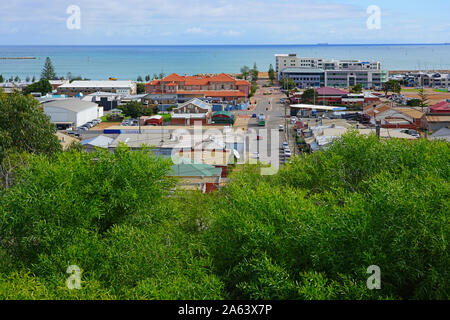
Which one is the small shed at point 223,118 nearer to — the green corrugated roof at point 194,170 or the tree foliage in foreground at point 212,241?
the green corrugated roof at point 194,170

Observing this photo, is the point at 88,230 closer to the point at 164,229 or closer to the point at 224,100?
the point at 164,229

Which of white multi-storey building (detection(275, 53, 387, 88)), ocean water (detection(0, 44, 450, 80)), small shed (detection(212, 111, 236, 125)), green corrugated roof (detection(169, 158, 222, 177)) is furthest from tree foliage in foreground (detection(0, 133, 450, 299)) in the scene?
ocean water (detection(0, 44, 450, 80))

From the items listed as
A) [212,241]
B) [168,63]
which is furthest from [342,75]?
[168,63]

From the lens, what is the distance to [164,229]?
351cm

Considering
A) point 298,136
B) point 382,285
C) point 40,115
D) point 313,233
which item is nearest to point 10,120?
point 40,115

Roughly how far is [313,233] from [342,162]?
82.5 inches

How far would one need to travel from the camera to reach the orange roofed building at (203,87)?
804 inches

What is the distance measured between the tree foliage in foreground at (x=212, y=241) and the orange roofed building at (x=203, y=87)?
654 inches

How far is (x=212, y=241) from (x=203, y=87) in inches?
731

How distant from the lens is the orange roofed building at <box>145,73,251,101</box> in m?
20.4

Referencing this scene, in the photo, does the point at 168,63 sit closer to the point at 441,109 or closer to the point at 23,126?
the point at 441,109

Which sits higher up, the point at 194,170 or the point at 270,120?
the point at 270,120

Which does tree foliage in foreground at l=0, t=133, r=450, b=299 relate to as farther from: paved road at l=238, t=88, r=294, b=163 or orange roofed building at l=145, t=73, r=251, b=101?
orange roofed building at l=145, t=73, r=251, b=101

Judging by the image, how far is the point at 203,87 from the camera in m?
21.4
